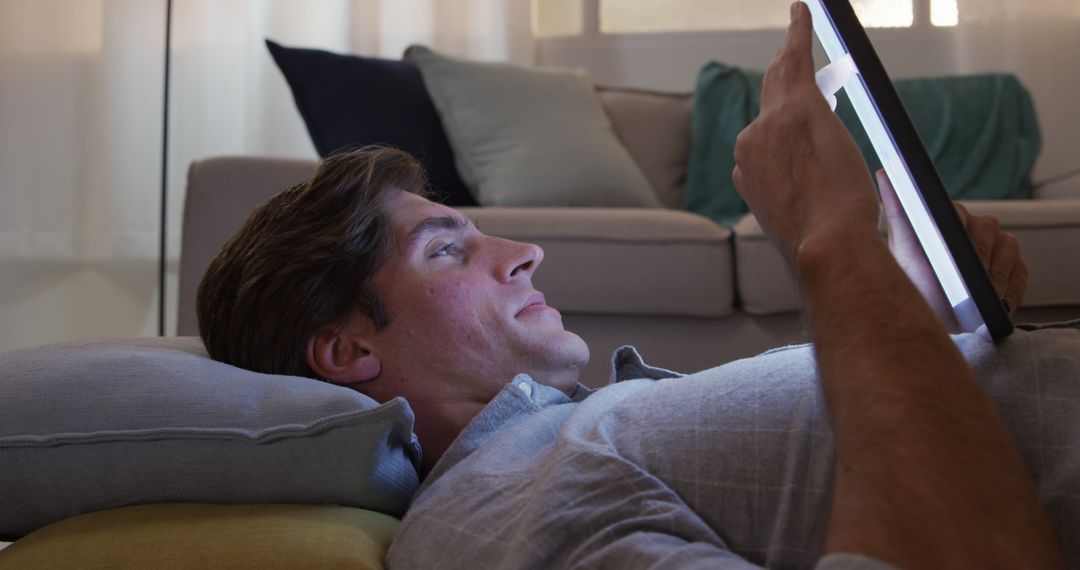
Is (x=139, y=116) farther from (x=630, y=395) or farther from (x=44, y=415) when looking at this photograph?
(x=630, y=395)

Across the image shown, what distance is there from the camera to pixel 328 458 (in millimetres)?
903

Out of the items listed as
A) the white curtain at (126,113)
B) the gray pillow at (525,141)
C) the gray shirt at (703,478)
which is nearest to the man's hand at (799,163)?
the gray shirt at (703,478)

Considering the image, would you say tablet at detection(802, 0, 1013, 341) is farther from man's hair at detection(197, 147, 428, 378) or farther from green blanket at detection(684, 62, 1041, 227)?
green blanket at detection(684, 62, 1041, 227)

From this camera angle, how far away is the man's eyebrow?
1.17 m

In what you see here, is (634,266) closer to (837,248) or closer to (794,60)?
(794,60)

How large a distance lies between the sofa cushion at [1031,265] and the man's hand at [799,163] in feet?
4.06

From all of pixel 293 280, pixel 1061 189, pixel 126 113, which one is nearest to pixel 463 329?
pixel 293 280

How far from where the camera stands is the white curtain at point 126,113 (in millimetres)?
3027

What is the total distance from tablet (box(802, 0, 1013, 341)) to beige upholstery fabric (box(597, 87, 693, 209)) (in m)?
2.22

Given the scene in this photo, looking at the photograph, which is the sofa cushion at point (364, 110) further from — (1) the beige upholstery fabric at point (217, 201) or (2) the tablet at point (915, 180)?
(2) the tablet at point (915, 180)

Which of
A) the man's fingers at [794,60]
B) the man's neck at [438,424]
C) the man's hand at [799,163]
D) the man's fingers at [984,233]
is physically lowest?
the man's neck at [438,424]

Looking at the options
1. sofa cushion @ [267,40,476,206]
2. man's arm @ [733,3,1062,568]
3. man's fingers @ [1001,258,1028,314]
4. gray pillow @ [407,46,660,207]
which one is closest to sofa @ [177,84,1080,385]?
gray pillow @ [407,46,660,207]

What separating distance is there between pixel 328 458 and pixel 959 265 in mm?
536

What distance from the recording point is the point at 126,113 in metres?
3.36
